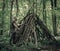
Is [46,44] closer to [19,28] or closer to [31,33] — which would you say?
[31,33]

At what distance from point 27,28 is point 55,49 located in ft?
7.57

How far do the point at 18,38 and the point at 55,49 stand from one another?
2573mm

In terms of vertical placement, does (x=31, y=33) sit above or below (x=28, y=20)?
below

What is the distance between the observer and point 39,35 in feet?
42.8

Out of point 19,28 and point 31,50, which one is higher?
point 19,28

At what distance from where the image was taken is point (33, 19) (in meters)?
13.1

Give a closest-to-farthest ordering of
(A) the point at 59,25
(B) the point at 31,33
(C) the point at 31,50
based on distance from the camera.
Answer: (C) the point at 31,50
(B) the point at 31,33
(A) the point at 59,25

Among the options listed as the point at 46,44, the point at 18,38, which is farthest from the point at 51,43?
the point at 18,38

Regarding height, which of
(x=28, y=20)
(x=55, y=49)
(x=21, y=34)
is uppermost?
(x=28, y=20)

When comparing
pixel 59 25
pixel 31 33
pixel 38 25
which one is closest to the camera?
pixel 31 33

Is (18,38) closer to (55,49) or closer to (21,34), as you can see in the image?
(21,34)

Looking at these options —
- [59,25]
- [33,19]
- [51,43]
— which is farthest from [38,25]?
[59,25]

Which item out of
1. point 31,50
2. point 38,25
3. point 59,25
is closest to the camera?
point 31,50

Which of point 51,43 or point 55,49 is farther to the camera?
point 51,43
